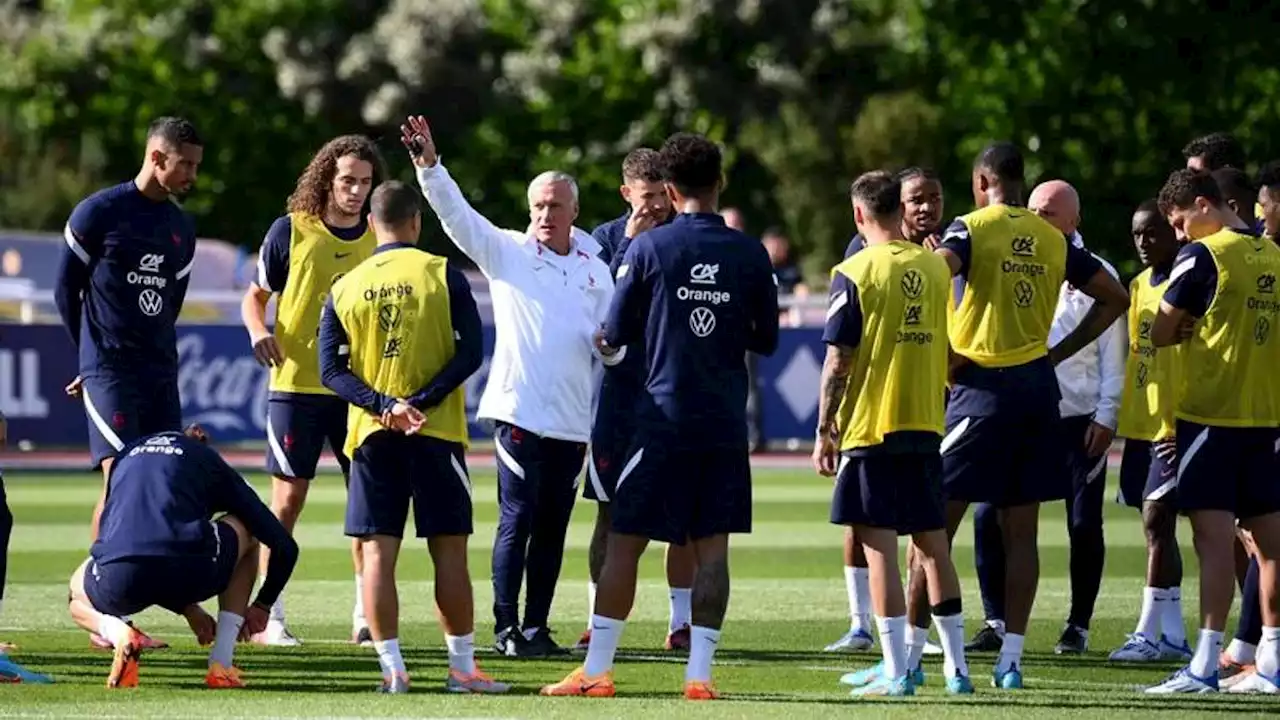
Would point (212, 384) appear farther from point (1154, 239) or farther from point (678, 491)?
point (678, 491)

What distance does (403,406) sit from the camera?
428 inches

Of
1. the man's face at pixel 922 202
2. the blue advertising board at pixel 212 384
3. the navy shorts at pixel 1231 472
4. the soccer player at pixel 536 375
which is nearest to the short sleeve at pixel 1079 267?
the navy shorts at pixel 1231 472

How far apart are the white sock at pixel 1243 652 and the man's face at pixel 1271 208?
6.16ft

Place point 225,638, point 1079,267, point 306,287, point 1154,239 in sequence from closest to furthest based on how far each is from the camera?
point 225,638 < point 1079,267 < point 306,287 < point 1154,239

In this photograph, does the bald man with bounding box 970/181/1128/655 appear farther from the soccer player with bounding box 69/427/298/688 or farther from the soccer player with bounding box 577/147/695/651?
the soccer player with bounding box 69/427/298/688

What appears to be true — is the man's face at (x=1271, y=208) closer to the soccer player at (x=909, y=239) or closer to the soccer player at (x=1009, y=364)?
the soccer player at (x=1009, y=364)

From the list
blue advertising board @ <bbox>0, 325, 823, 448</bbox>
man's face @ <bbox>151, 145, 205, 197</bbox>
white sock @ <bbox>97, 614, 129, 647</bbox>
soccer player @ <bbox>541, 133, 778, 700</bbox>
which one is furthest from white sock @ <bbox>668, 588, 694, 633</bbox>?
blue advertising board @ <bbox>0, 325, 823, 448</bbox>

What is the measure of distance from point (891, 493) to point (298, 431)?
3.50m

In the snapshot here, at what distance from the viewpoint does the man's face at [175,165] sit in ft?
41.0

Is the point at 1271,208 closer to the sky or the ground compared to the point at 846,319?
closer to the sky

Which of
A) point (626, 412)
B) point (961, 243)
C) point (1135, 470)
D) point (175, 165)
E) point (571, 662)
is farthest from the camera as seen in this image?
point (1135, 470)

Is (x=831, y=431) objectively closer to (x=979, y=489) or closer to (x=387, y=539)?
(x=979, y=489)

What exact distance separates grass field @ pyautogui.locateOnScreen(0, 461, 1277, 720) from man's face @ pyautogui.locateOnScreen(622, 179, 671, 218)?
2.16 metres

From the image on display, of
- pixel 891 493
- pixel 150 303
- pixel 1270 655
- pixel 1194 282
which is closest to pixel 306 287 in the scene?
pixel 150 303
